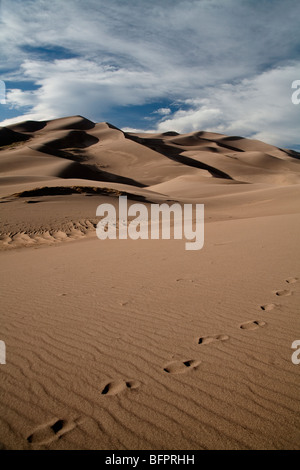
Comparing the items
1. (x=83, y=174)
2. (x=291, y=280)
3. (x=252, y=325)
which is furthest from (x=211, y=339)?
(x=83, y=174)

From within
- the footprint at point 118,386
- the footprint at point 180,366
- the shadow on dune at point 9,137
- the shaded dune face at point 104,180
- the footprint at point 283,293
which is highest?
the shadow on dune at point 9,137

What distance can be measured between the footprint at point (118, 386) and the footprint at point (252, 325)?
1.27 metres

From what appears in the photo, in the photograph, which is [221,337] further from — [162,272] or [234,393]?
[162,272]

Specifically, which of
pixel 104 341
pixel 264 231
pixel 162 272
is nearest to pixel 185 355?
pixel 104 341

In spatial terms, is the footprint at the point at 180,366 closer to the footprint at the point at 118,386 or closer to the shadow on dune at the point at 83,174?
the footprint at the point at 118,386

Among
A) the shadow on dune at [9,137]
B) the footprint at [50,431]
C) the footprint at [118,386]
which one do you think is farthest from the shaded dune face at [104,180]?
the footprint at [50,431]

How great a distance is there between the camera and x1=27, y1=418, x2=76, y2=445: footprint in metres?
1.80

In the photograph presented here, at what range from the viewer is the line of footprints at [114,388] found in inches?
71.7

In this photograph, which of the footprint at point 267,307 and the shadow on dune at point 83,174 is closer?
the footprint at point 267,307

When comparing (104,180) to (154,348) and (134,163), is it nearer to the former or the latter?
(134,163)

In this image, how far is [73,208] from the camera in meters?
15.6

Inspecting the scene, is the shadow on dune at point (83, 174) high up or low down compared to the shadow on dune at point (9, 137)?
down
